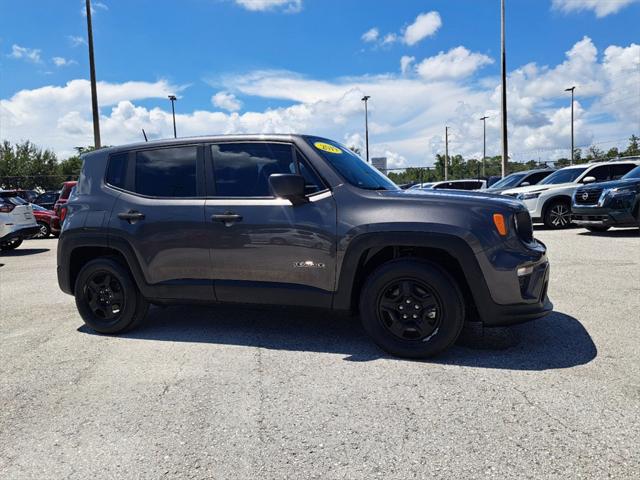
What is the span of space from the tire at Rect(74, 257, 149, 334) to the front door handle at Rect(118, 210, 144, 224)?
0.46 meters

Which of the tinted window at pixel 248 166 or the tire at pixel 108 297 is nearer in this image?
the tinted window at pixel 248 166

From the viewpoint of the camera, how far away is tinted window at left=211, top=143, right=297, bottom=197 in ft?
13.1

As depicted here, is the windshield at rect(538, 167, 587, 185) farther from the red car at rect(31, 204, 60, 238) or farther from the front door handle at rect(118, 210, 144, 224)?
the red car at rect(31, 204, 60, 238)

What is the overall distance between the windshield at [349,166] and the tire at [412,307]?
78cm

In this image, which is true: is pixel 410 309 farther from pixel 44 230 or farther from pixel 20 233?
pixel 44 230

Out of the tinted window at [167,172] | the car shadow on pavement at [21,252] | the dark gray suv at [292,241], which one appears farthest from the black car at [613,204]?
the car shadow on pavement at [21,252]

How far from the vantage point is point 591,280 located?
6.18m

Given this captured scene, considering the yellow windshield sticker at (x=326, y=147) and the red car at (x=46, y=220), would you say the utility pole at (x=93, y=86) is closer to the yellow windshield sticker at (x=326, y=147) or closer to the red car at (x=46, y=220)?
the red car at (x=46, y=220)

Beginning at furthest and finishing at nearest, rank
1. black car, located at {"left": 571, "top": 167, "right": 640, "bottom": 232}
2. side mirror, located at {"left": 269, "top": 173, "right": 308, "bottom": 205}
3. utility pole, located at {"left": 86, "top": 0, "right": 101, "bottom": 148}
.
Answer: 1. utility pole, located at {"left": 86, "top": 0, "right": 101, "bottom": 148}
2. black car, located at {"left": 571, "top": 167, "right": 640, "bottom": 232}
3. side mirror, located at {"left": 269, "top": 173, "right": 308, "bottom": 205}

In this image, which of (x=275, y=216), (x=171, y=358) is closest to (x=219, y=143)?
(x=275, y=216)

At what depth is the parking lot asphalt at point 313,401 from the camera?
234cm

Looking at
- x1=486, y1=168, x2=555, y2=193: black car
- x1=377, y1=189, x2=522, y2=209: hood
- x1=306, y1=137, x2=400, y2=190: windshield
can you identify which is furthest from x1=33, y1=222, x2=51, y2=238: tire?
x1=377, y1=189, x2=522, y2=209: hood

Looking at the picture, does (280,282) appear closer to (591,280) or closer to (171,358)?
(171,358)

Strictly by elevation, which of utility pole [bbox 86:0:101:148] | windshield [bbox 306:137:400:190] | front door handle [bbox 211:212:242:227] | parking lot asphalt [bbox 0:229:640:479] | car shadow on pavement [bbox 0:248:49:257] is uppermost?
utility pole [bbox 86:0:101:148]
